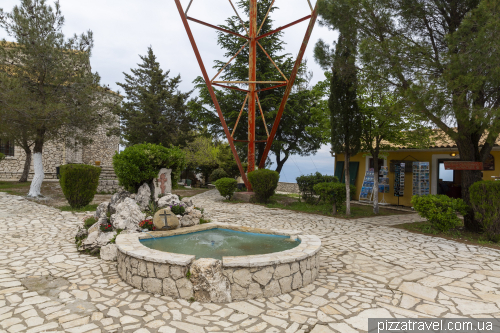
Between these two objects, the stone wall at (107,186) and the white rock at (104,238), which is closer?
the white rock at (104,238)

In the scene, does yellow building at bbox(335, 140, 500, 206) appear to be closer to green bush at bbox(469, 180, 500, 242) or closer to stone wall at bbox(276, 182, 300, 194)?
green bush at bbox(469, 180, 500, 242)

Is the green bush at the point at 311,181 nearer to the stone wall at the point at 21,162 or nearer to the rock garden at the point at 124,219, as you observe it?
the rock garden at the point at 124,219

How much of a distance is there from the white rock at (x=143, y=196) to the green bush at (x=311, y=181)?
22.0 feet

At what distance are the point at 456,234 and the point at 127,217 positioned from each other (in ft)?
24.7

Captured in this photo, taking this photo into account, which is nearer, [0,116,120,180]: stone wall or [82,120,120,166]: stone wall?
[0,116,120,180]: stone wall

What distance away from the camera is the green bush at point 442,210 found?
7109mm

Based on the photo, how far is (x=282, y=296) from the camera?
3.83m

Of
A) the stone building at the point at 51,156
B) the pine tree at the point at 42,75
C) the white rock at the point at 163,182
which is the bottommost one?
the white rock at the point at 163,182

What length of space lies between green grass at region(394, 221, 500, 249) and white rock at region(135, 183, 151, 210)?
668 cm

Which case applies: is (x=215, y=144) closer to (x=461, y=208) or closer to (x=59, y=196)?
(x=59, y=196)

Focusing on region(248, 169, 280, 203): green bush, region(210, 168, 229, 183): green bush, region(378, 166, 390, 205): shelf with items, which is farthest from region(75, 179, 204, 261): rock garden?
region(210, 168, 229, 183): green bush

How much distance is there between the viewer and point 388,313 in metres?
3.36

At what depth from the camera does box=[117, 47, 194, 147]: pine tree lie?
20.5m
